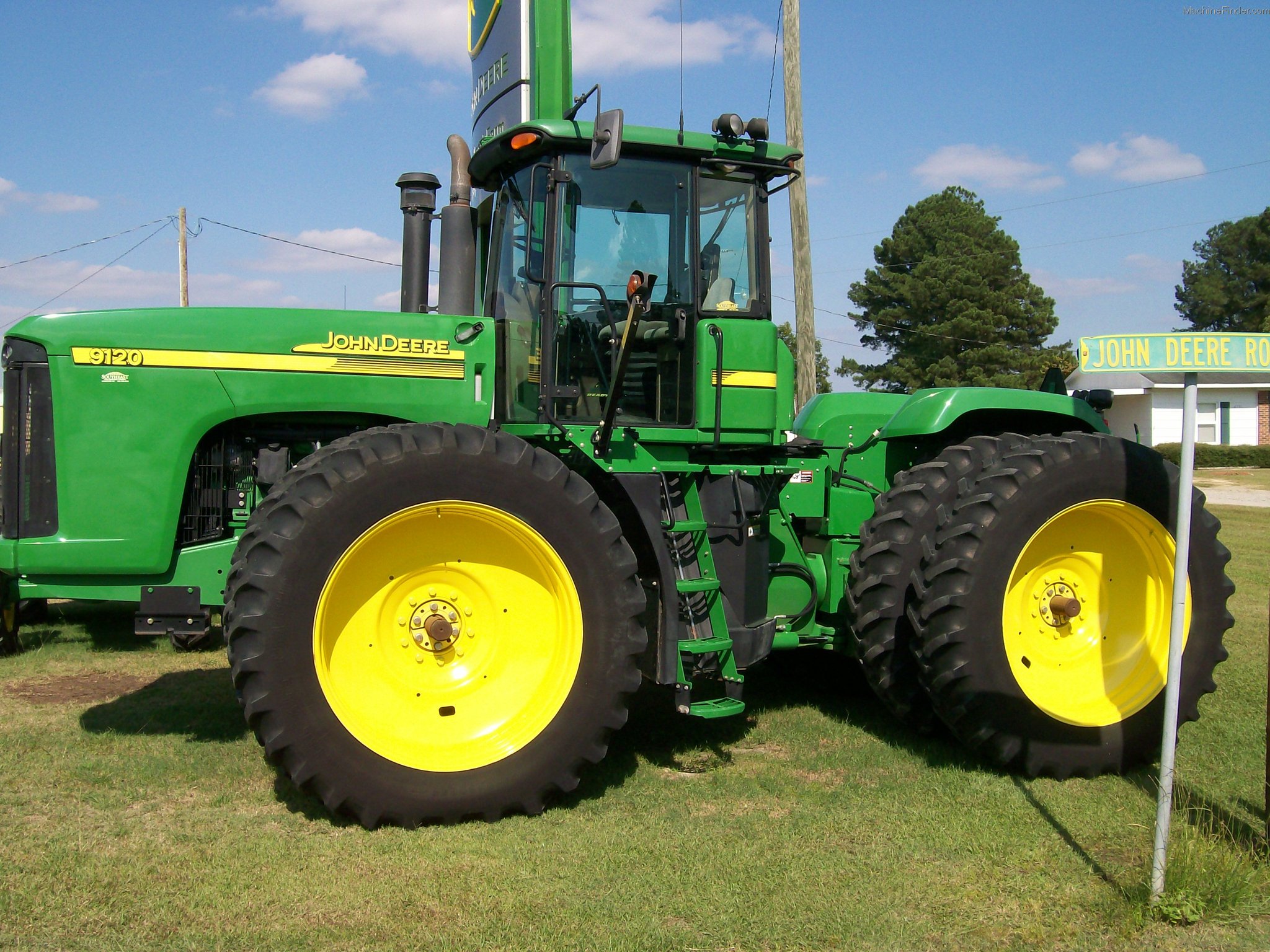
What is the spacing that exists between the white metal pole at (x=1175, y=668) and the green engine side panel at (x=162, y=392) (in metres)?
3.18

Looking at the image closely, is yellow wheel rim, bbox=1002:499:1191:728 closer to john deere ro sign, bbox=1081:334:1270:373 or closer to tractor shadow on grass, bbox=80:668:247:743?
john deere ro sign, bbox=1081:334:1270:373

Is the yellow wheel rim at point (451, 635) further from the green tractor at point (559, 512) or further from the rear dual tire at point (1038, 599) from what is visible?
the rear dual tire at point (1038, 599)

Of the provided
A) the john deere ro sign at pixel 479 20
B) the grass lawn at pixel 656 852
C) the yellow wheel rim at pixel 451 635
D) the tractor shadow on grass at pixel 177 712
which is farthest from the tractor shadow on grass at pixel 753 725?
the john deere ro sign at pixel 479 20

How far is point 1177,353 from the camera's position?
3.86m

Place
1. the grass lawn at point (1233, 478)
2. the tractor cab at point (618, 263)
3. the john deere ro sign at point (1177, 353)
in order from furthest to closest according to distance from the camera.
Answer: the grass lawn at point (1233, 478), the tractor cab at point (618, 263), the john deere ro sign at point (1177, 353)

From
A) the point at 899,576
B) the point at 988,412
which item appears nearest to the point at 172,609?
the point at 899,576

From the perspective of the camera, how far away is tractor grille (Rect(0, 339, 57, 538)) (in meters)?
4.47

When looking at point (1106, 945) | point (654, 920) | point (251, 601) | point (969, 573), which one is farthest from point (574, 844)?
point (969, 573)

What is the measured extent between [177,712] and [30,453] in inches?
75.3

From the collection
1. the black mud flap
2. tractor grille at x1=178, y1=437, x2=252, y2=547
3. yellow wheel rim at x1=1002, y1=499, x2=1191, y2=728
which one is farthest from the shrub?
the black mud flap

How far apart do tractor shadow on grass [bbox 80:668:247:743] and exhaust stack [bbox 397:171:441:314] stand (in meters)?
2.40

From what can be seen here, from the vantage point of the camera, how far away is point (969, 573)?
4895mm

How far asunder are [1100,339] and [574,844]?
2790 millimetres

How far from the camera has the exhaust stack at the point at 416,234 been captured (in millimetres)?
5703
